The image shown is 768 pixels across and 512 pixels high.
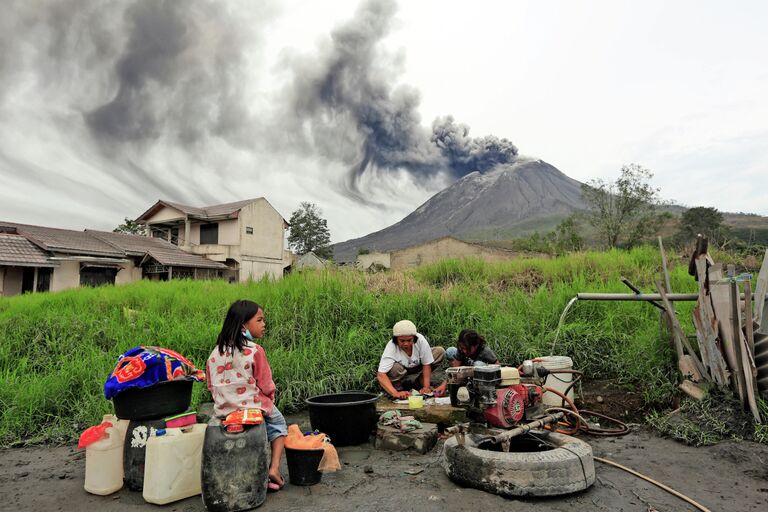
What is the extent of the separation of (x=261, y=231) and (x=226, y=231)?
87.5 inches

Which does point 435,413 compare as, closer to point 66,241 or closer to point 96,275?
point 96,275

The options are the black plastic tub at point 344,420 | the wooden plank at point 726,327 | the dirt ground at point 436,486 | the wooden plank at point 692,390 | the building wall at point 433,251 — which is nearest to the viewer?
the dirt ground at point 436,486

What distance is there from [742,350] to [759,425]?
2.23 feet

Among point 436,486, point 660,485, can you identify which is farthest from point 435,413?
point 660,485

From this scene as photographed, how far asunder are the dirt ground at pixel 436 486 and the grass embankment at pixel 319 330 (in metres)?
1.25

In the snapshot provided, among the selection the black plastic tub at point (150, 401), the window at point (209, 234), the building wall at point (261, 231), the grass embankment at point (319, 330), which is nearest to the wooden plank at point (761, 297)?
the grass embankment at point (319, 330)

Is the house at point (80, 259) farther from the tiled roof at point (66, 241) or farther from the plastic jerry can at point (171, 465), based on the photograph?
the plastic jerry can at point (171, 465)

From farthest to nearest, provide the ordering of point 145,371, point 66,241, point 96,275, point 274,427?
1. point 96,275
2. point 66,241
3. point 274,427
4. point 145,371

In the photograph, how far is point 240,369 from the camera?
328cm

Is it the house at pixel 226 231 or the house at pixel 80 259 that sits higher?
the house at pixel 226 231

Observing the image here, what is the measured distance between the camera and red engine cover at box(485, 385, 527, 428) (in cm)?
382

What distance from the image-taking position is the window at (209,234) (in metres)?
26.2

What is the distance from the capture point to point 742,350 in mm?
4328

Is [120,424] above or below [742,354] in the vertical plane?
below
